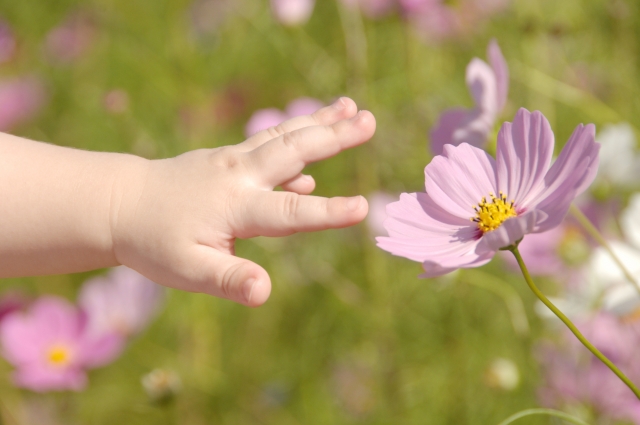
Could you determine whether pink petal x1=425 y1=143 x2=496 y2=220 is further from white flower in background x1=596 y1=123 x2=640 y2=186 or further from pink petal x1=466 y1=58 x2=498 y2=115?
white flower in background x1=596 y1=123 x2=640 y2=186

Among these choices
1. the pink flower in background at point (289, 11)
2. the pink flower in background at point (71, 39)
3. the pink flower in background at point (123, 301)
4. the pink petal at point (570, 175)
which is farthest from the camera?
the pink flower in background at point (71, 39)

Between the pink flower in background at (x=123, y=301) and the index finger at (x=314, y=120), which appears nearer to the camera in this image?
the index finger at (x=314, y=120)

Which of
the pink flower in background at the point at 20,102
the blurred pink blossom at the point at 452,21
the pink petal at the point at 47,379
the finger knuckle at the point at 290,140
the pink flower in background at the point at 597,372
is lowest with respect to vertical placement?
the pink flower in background at the point at 597,372

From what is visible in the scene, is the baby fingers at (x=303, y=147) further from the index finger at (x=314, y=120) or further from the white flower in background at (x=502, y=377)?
the white flower in background at (x=502, y=377)

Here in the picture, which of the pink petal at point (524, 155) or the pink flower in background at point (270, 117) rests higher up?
the pink flower in background at point (270, 117)

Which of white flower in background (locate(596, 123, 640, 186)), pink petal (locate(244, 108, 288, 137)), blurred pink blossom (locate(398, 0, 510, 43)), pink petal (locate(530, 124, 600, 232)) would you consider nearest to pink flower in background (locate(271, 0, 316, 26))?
A: pink petal (locate(244, 108, 288, 137))

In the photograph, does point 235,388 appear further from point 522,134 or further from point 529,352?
point 522,134

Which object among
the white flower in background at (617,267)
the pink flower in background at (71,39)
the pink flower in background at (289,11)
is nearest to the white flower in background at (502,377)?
the white flower in background at (617,267)

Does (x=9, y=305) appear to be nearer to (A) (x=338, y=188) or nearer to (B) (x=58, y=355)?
(B) (x=58, y=355)

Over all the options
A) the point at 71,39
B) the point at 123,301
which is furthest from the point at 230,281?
the point at 71,39
